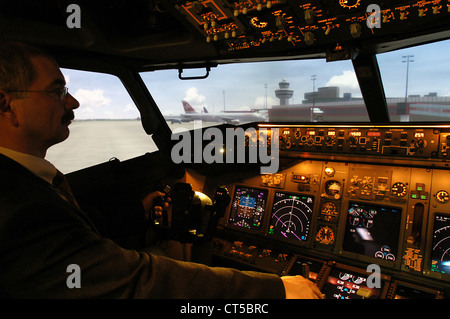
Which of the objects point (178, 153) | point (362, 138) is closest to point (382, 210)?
point (362, 138)

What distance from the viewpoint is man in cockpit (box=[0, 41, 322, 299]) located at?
49 cm

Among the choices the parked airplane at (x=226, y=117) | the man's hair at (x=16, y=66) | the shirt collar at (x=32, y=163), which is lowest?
the shirt collar at (x=32, y=163)

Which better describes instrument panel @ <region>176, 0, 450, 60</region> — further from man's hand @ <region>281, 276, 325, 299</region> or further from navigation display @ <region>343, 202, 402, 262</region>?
man's hand @ <region>281, 276, 325, 299</region>

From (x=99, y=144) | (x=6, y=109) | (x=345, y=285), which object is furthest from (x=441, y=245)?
(x=99, y=144)

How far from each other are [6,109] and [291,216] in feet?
6.94

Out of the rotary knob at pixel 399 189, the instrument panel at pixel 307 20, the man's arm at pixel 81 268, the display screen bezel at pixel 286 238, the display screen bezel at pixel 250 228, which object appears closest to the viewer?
the man's arm at pixel 81 268

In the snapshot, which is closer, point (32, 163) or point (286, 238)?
point (32, 163)

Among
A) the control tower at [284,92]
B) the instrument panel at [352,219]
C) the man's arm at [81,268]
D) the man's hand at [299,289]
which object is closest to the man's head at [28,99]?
the man's arm at [81,268]

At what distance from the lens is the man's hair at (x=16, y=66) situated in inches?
26.6

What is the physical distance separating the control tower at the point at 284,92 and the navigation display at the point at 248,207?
3.41 ft

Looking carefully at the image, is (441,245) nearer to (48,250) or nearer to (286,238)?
(286,238)

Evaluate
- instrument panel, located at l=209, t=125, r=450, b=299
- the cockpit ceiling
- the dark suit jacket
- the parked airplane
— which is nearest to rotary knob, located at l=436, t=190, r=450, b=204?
instrument panel, located at l=209, t=125, r=450, b=299

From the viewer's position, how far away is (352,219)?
2.21 m

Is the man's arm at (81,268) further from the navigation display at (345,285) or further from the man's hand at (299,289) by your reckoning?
the navigation display at (345,285)
